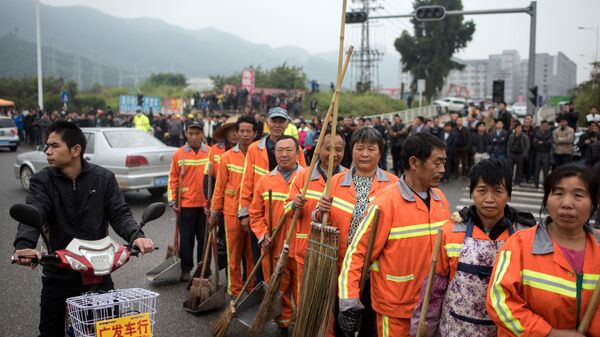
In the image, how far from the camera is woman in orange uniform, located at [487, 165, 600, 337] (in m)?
2.24

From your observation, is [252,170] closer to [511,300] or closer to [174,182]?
[174,182]

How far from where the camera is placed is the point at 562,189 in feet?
7.60

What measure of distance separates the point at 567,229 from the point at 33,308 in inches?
199

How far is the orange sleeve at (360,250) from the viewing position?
9.80 ft

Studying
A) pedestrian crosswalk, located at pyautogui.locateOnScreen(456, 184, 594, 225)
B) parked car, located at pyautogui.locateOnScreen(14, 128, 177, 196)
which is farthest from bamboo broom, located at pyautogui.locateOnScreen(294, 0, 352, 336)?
pedestrian crosswalk, located at pyautogui.locateOnScreen(456, 184, 594, 225)

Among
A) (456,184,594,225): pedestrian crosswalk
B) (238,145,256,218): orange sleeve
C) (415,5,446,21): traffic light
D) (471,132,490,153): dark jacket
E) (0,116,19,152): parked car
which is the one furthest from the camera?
(0,116,19,152): parked car

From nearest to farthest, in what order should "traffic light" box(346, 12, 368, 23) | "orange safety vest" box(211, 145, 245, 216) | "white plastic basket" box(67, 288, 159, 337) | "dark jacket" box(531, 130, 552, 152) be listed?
"white plastic basket" box(67, 288, 159, 337) < "orange safety vest" box(211, 145, 245, 216) < "dark jacket" box(531, 130, 552, 152) < "traffic light" box(346, 12, 368, 23)

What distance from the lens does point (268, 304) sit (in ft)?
13.5

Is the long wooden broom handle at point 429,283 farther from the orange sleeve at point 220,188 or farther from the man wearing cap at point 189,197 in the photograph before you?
the man wearing cap at point 189,197

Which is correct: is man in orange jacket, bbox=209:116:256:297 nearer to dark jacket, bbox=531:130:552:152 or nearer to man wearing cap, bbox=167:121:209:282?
man wearing cap, bbox=167:121:209:282

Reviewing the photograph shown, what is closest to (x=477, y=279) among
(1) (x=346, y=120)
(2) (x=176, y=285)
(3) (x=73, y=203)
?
(3) (x=73, y=203)

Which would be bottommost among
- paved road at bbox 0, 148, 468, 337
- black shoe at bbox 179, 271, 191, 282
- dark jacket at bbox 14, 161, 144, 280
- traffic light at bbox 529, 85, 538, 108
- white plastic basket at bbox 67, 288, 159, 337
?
paved road at bbox 0, 148, 468, 337

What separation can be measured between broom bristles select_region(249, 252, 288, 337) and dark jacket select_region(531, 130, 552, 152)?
12071 millimetres

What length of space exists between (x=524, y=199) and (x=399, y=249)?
36.5ft
